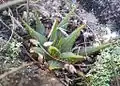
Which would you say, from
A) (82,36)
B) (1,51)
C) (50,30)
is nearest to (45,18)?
(50,30)

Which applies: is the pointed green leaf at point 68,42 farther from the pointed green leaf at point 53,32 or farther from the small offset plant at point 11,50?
the small offset plant at point 11,50

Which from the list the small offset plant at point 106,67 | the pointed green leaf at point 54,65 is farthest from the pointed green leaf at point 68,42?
the small offset plant at point 106,67

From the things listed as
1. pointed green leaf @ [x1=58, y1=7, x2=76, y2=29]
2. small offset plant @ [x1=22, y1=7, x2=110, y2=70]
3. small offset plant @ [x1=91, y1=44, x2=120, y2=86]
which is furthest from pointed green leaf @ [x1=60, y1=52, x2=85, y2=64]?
pointed green leaf @ [x1=58, y1=7, x2=76, y2=29]

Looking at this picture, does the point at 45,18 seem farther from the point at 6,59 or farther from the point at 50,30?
the point at 6,59

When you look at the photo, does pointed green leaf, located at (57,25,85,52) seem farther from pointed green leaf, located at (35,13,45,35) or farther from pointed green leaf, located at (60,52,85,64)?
pointed green leaf, located at (35,13,45,35)

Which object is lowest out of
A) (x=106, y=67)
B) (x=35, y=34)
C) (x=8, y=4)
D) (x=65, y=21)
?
(x=106, y=67)

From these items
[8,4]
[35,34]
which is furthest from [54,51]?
[8,4]

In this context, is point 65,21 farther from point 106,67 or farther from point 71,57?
point 106,67
